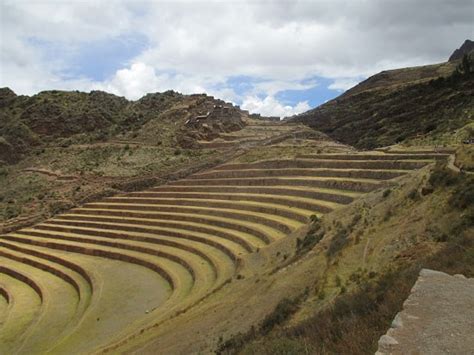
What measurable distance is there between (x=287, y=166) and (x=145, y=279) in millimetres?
10651

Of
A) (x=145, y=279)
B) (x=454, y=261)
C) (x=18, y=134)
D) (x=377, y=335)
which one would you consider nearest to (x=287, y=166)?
A: (x=145, y=279)

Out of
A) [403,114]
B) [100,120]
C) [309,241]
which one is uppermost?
[100,120]

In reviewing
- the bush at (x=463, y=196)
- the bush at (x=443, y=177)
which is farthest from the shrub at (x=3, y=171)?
the bush at (x=463, y=196)

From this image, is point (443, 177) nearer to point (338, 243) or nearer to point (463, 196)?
point (463, 196)

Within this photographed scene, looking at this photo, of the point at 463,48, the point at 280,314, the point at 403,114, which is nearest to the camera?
the point at 280,314

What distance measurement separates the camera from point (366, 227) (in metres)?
11.7

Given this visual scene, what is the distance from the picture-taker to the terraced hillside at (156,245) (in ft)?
47.7

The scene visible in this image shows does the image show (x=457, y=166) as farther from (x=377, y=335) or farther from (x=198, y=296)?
(x=377, y=335)

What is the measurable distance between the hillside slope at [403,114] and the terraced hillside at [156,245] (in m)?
9.05

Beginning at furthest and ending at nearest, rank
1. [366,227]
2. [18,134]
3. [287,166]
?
[18,134]
[287,166]
[366,227]

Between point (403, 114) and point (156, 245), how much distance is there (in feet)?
97.4

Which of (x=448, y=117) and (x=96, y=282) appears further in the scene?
(x=448, y=117)

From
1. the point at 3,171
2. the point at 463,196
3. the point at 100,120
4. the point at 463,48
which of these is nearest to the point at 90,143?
the point at 100,120

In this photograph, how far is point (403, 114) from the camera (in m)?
41.6
